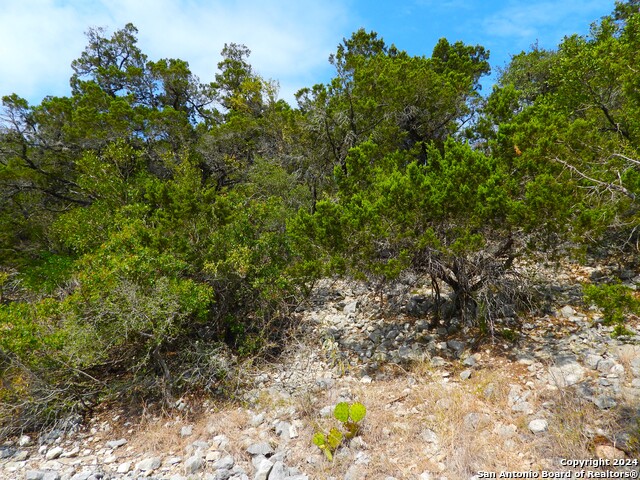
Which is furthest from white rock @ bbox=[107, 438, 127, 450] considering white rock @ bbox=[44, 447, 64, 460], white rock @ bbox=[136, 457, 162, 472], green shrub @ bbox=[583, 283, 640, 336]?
green shrub @ bbox=[583, 283, 640, 336]

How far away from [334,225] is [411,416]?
3.33 metres

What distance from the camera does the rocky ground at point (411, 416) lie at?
407 centimetres

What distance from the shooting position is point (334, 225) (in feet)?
20.6

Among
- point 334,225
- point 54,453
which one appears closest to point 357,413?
point 334,225

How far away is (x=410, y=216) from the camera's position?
5773mm

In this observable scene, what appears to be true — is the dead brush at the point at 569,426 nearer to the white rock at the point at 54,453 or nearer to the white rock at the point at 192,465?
the white rock at the point at 192,465

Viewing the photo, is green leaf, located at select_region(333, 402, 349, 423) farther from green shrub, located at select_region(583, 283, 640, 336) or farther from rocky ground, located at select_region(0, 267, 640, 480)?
green shrub, located at select_region(583, 283, 640, 336)

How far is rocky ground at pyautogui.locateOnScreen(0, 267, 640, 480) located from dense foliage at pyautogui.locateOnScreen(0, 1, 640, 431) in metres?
0.74

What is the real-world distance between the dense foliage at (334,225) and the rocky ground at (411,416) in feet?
2.44

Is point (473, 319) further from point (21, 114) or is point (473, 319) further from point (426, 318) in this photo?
point (21, 114)

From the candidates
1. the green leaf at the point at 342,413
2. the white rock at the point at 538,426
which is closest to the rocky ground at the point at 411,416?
the white rock at the point at 538,426

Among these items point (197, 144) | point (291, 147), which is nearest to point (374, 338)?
point (291, 147)

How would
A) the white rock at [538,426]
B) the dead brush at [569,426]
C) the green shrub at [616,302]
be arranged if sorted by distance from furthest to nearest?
the white rock at [538,426] → the dead brush at [569,426] → the green shrub at [616,302]

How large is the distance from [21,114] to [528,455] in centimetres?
1984
